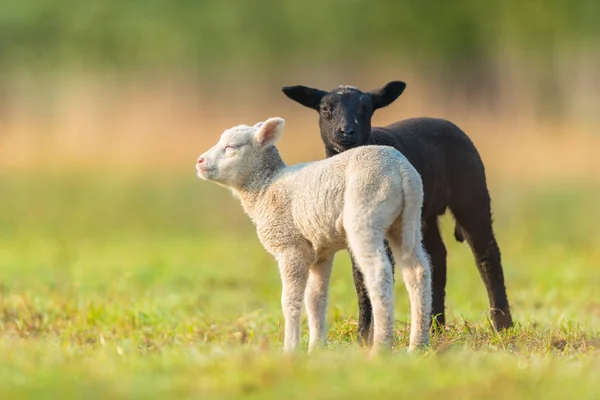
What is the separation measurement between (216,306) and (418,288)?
515cm

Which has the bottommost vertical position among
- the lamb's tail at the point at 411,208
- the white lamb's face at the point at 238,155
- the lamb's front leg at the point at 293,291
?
the lamb's front leg at the point at 293,291

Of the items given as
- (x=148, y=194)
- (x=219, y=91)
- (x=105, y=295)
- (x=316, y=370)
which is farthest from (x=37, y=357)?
(x=219, y=91)

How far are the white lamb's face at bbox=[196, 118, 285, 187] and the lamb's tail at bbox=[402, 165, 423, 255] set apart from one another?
1.08 metres

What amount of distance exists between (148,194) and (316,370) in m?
17.0

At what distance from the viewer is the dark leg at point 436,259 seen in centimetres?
966

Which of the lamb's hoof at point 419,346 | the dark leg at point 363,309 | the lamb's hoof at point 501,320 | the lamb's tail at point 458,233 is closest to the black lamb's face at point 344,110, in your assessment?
the dark leg at point 363,309

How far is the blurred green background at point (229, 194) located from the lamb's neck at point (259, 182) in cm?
96

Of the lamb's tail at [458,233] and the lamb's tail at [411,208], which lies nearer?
the lamb's tail at [411,208]

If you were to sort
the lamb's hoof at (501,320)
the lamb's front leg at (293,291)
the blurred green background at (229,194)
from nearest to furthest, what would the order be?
the blurred green background at (229,194), the lamb's front leg at (293,291), the lamb's hoof at (501,320)

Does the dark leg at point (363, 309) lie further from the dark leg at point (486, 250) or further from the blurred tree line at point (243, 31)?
the blurred tree line at point (243, 31)

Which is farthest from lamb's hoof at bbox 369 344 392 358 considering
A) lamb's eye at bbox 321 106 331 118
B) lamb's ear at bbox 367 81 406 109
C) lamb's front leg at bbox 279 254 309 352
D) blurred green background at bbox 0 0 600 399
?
lamb's ear at bbox 367 81 406 109

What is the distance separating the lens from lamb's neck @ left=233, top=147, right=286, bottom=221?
320 inches

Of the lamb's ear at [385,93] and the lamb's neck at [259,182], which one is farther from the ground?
the lamb's ear at [385,93]

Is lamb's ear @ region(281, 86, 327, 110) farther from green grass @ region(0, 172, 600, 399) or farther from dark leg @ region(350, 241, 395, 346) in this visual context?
green grass @ region(0, 172, 600, 399)
